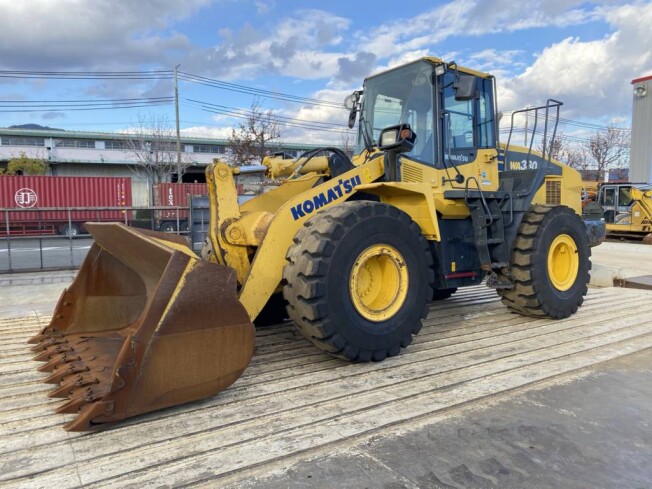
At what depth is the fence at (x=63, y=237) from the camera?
9961 mm

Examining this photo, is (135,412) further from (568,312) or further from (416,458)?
(568,312)

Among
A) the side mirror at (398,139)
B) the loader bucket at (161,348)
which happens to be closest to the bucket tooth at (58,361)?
the loader bucket at (161,348)

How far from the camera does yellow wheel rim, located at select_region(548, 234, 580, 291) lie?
19.9 feet

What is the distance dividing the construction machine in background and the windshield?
15.7 metres

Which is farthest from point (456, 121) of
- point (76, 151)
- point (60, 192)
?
point (76, 151)

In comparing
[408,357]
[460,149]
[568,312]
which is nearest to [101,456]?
[408,357]

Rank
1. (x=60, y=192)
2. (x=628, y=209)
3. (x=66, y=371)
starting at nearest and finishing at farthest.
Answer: (x=66, y=371) < (x=628, y=209) < (x=60, y=192)

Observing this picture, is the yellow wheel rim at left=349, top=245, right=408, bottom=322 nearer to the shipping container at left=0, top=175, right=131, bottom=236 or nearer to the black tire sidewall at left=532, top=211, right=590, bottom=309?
the black tire sidewall at left=532, top=211, right=590, bottom=309

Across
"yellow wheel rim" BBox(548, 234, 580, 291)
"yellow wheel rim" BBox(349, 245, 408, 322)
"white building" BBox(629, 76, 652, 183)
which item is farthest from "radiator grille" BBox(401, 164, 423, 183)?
"white building" BBox(629, 76, 652, 183)

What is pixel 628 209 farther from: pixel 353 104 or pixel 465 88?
pixel 465 88

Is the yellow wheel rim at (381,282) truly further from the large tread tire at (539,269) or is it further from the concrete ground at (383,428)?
the large tread tire at (539,269)

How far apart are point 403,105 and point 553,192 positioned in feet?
8.80

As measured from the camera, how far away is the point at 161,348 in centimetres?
302

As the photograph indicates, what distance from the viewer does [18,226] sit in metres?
13.8
